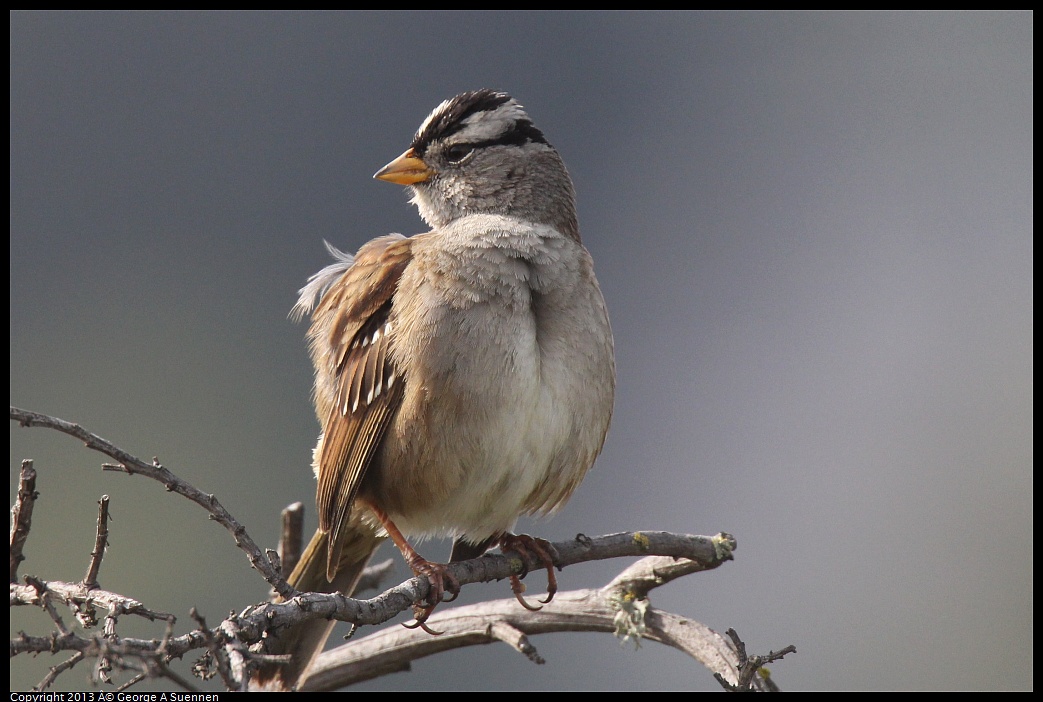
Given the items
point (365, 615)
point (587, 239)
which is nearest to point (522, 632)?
point (365, 615)

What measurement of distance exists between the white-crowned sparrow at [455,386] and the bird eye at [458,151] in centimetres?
42

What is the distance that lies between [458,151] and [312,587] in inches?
93.1

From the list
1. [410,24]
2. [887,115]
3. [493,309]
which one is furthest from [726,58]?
[493,309]

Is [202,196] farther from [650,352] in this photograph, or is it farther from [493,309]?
[493,309]

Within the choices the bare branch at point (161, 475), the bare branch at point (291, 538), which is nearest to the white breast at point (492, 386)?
the bare branch at point (291, 538)

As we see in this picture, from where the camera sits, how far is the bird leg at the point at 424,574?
4172 millimetres

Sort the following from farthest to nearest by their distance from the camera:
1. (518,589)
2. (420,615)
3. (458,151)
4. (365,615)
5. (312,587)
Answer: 1. (458,151)
2. (312,587)
3. (518,589)
4. (420,615)
5. (365,615)

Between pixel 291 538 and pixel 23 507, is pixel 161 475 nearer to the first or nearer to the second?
pixel 23 507

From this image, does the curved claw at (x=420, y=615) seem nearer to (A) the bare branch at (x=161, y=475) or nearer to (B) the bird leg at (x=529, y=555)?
(B) the bird leg at (x=529, y=555)

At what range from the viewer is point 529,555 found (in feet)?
15.1

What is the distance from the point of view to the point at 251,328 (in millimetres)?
28688

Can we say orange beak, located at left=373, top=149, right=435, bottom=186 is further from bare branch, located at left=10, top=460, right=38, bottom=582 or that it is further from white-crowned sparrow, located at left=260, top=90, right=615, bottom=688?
bare branch, located at left=10, top=460, right=38, bottom=582

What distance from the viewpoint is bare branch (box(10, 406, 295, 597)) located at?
273 cm

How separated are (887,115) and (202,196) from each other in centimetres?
2826
